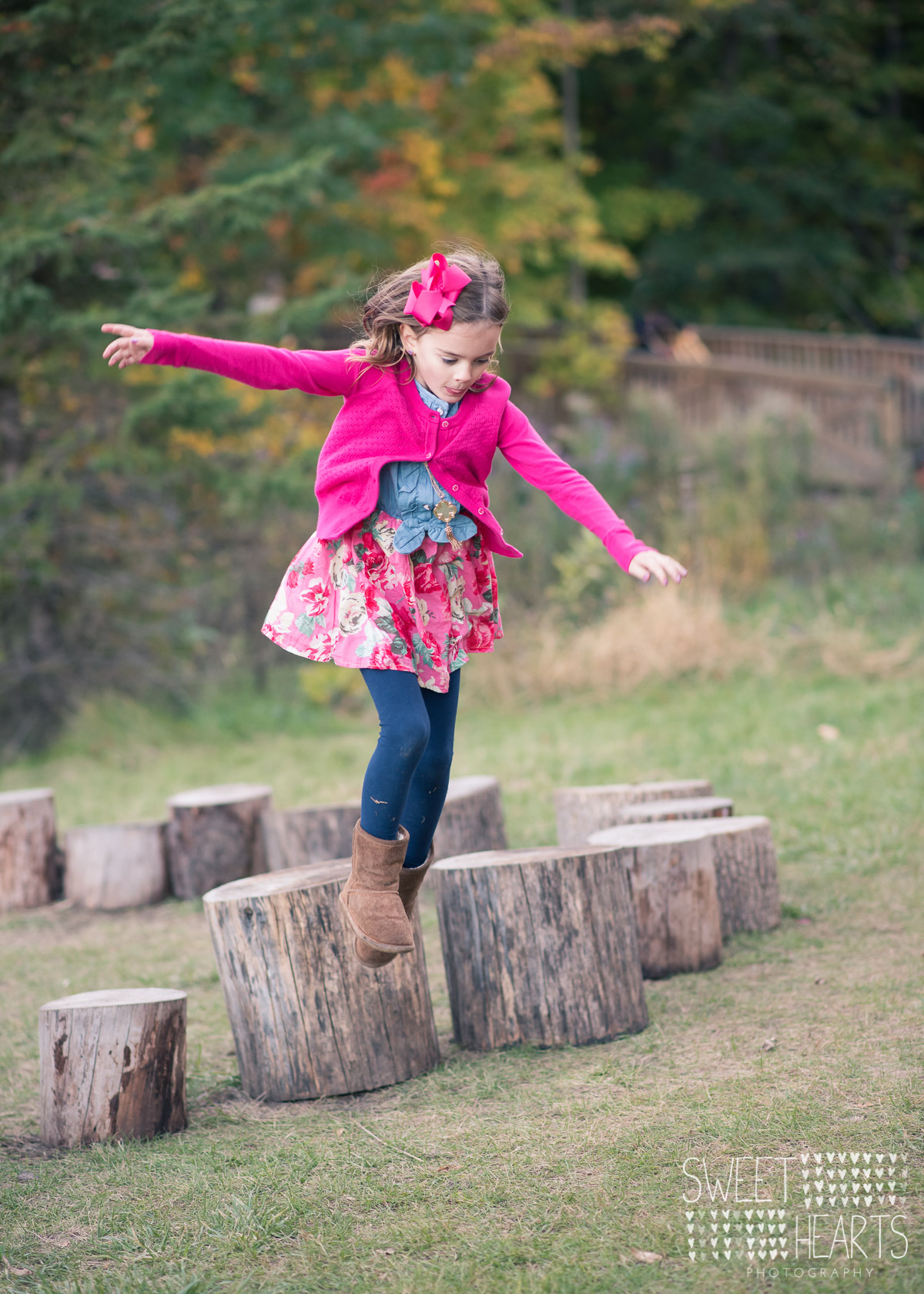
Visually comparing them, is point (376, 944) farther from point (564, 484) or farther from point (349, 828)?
point (349, 828)

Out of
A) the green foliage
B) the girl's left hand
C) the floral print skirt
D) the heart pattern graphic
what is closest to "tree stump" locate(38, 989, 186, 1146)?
→ the floral print skirt

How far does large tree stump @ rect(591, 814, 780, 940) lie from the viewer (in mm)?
4551

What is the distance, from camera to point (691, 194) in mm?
21656

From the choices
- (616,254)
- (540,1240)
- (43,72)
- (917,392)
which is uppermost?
(616,254)

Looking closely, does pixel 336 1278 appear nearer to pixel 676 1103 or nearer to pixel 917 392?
pixel 676 1103

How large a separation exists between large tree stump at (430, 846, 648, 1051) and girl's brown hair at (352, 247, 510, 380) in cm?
143

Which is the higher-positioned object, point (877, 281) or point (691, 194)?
point (691, 194)

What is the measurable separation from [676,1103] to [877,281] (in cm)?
2179

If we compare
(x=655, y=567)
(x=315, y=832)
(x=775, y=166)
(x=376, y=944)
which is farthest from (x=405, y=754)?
(x=775, y=166)

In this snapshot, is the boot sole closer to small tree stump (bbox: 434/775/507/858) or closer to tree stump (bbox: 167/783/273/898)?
small tree stump (bbox: 434/775/507/858)

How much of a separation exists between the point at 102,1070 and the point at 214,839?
2.38 meters

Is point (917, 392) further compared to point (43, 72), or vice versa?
point (917, 392)

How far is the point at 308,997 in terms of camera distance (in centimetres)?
358

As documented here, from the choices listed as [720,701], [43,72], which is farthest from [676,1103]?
[43,72]
